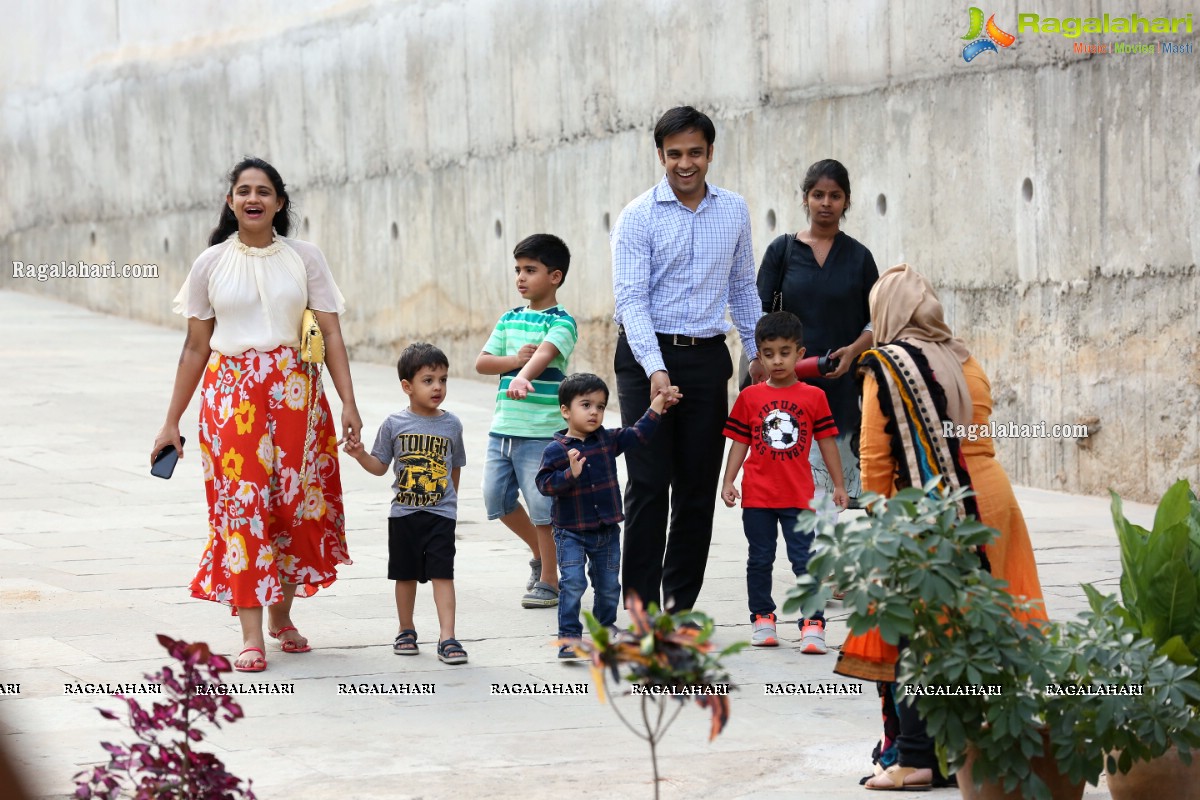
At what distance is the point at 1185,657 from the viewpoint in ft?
13.5

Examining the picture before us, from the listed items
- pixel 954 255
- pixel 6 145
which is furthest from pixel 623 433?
pixel 6 145

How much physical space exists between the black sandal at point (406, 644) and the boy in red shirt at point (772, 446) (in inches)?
49.2

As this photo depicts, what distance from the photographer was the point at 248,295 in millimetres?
6059

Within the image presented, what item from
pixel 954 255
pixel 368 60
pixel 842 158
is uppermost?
pixel 368 60

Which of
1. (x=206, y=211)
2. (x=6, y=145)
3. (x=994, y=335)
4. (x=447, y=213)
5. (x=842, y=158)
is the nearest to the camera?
(x=994, y=335)

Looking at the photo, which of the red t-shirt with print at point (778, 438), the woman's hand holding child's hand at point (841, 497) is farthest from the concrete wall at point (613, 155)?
the red t-shirt with print at point (778, 438)

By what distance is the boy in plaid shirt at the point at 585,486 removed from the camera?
5.93 metres

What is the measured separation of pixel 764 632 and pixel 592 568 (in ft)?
2.33

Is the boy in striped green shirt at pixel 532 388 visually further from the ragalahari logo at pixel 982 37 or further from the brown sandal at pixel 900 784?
the ragalahari logo at pixel 982 37

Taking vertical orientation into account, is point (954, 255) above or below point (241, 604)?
above

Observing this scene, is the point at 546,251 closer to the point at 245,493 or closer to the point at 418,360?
the point at 418,360

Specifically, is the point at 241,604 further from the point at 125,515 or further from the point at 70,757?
the point at 125,515

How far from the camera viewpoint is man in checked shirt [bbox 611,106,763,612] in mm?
6199

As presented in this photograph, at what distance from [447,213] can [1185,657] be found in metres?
12.2
